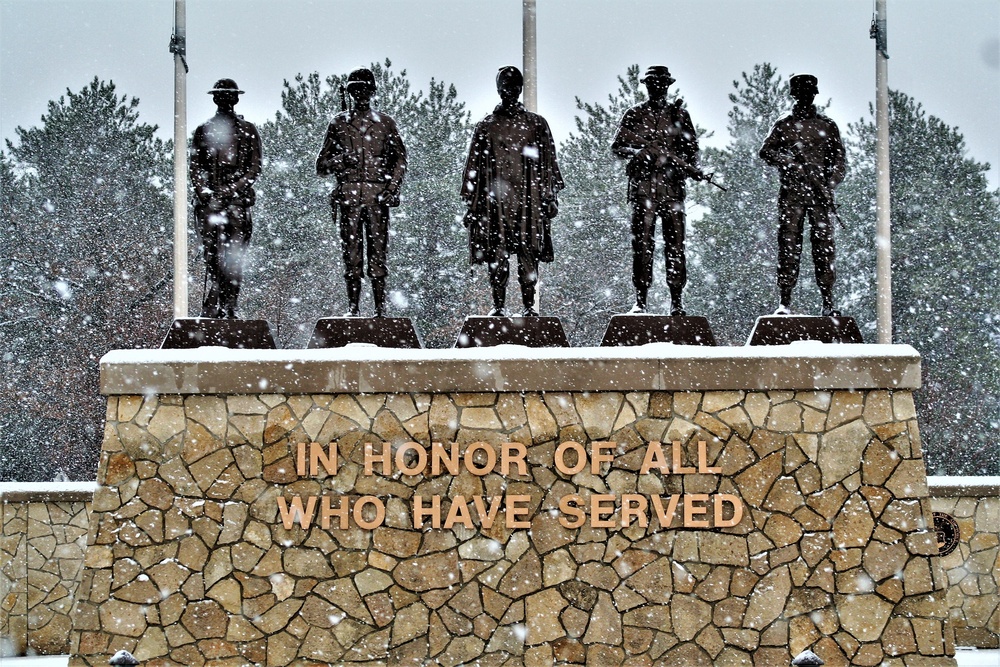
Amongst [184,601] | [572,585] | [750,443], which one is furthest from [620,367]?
[184,601]

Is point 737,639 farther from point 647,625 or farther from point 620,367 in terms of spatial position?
point 620,367

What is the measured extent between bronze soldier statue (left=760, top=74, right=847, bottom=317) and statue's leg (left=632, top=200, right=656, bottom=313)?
1024 millimetres

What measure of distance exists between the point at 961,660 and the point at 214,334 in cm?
715

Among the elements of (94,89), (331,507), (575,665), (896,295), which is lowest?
(575,665)

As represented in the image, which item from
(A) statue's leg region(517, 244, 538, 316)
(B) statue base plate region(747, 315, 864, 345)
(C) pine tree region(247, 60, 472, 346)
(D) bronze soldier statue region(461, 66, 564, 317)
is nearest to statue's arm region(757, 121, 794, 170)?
(B) statue base plate region(747, 315, 864, 345)

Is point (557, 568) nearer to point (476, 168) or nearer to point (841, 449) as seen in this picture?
point (841, 449)

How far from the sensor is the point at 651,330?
8.55m

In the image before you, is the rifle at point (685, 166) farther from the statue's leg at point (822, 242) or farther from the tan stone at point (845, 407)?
the tan stone at point (845, 407)

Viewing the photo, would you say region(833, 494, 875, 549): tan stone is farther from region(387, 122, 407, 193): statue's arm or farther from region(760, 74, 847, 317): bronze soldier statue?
region(387, 122, 407, 193): statue's arm

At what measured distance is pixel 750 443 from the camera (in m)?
8.05

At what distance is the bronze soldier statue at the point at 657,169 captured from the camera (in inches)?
344

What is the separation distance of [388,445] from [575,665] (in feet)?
6.86

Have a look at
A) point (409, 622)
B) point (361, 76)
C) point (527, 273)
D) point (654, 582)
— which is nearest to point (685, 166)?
point (527, 273)

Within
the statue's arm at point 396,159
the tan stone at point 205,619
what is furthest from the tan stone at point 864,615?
the statue's arm at point 396,159
